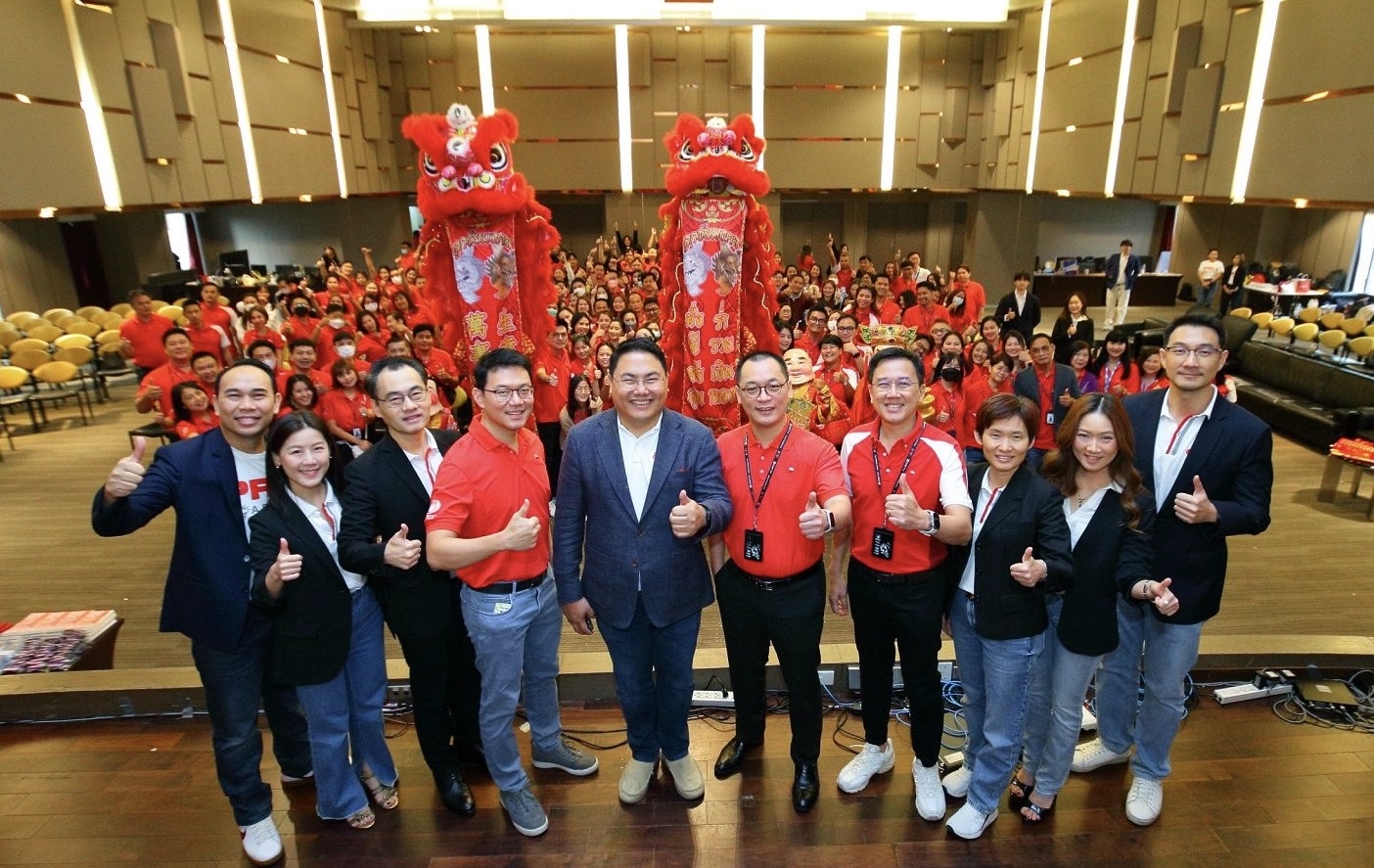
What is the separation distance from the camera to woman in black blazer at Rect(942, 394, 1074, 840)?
6.53 feet

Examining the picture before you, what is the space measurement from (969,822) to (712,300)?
323cm

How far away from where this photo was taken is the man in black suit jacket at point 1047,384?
14.2 ft

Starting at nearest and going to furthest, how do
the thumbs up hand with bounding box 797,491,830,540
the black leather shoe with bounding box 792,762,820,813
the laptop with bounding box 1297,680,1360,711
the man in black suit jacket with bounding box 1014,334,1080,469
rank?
the thumbs up hand with bounding box 797,491,830,540
the black leather shoe with bounding box 792,762,820,813
the laptop with bounding box 1297,680,1360,711
the man in black suit jacket with bounding box 1014,334,1080,469

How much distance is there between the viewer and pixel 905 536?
2100 mm

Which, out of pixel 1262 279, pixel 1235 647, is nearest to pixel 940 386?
pixel 1235 647

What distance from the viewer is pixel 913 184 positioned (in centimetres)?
1491

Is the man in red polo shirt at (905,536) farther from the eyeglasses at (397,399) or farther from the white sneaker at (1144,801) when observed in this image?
the eyeglasses at (397,399)

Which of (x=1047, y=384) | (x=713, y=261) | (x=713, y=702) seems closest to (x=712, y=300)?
(x=713, y=261)

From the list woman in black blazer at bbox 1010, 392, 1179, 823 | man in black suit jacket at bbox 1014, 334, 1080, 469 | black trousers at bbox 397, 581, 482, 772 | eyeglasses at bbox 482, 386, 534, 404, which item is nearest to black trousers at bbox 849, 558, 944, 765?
woman in black blazer at bbox 1010, 392, 1179, 823

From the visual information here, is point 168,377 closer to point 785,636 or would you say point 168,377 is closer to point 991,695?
point 785,636

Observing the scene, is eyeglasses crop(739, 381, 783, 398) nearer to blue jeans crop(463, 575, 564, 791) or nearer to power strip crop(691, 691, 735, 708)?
blue jeans crop(463, 575, 564, 791)

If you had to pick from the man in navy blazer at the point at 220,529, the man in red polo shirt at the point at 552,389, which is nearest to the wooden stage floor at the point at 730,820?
the man in navy blazer at the point at 220,529

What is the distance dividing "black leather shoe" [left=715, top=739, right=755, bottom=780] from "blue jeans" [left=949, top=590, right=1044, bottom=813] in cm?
74

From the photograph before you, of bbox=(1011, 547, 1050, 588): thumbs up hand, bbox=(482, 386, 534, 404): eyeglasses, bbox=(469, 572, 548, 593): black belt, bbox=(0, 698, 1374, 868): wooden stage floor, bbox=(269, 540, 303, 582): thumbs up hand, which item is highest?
bbox=(482, 386, 534, 404): eyeglasses
